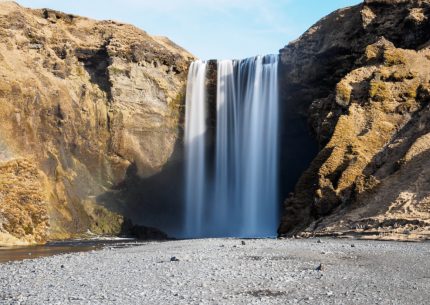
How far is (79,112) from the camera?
6238 centimetres

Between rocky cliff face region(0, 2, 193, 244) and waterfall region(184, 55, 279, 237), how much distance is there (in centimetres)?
350

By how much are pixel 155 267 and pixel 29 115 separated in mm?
41474

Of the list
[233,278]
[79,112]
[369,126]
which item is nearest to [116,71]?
[79,112]

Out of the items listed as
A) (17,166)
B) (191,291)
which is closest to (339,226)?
(191,291)

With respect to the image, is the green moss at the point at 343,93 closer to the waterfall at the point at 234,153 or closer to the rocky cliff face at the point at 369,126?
the rocky cliff face at the point at 369,126

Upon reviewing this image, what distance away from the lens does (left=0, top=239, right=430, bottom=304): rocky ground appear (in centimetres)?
1281

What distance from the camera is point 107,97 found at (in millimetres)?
65625

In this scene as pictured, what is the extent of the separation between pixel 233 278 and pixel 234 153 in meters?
49.7

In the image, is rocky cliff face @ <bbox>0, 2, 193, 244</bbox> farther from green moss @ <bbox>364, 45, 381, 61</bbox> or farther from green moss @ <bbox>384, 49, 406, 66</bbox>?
green moss @ <bbox>384, 49, 406, 66</bbox>

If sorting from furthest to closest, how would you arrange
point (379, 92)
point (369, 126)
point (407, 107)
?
point (379, 92), point (407, 107), point (369, 126)

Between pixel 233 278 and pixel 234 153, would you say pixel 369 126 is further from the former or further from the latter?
pixel 233 278

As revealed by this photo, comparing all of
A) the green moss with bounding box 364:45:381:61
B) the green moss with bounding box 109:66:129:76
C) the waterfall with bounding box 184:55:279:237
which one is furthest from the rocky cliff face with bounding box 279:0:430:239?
the green moss with bounding box 109:66:129:76

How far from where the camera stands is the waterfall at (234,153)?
61719 mm

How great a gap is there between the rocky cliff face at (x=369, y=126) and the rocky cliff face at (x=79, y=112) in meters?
20.2
